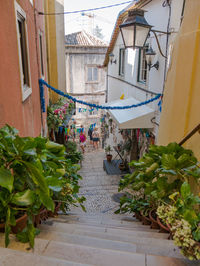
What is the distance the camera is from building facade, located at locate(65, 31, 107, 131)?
1836cm

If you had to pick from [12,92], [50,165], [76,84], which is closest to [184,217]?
[50,165]

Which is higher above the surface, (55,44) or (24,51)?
(55,44)

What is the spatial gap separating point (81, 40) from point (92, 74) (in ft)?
9.64

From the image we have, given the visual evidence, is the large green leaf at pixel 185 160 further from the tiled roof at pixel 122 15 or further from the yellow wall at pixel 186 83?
the tiled roof at pixel 122 15

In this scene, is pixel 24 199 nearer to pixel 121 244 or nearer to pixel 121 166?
pixel 121 244

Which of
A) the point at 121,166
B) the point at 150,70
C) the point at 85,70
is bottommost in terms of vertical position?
the point at 121,166

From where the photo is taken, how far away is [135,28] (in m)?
4.57

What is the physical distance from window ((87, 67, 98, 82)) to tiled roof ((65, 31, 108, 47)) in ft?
6.40

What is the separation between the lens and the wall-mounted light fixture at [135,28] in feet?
14.9

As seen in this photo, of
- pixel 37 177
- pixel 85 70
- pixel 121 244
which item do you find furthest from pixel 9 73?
pixel 85 70

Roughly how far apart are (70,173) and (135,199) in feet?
4.13

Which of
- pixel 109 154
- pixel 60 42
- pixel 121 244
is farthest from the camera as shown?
pixel 109 154

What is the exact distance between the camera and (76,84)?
19.1 meters

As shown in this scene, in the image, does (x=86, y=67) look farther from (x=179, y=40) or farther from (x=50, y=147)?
(x=50, y=147)
